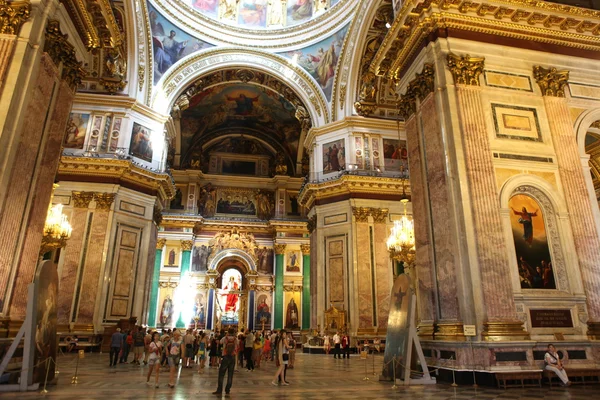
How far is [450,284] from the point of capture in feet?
23.1

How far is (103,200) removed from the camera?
14.6 m

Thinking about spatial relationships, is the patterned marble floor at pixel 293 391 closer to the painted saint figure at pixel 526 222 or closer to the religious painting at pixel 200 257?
the painted saint figure at pixel 526 222

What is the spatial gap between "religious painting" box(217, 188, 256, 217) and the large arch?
9277 mm

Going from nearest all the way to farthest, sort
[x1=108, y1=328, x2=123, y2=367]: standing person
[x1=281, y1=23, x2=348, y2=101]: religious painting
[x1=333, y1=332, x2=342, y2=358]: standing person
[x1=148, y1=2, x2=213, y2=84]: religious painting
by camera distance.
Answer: [x1=108, y1=328, x2=123, y2=367]: standing person
[x1=333, y1=332, x2=342, y2=358]: standing person
[x1=148, y1=2, x2=213, y2=84]: religious painting
[x1=281, y1=23, x2=348, y2=101]: religious painting

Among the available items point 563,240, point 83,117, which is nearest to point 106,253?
point 83,117

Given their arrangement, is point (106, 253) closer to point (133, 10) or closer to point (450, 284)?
point (133, 10)

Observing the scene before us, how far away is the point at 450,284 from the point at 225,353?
3.84 m

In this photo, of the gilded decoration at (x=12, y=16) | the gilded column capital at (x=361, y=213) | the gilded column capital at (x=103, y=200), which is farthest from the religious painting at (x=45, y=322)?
the gilded column capital at (x=361, y=213)

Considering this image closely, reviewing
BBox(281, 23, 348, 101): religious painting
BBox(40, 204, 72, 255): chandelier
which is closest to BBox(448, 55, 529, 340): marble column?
BBox(40, 204, 72, 255): chandelier

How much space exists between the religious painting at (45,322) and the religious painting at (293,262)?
18.6 m

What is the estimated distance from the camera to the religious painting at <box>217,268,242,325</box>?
2414cm

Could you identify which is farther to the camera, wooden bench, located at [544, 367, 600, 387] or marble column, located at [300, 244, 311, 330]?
marble column, located at [300, 244, 311, 330]

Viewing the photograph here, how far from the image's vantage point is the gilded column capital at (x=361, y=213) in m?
16.1

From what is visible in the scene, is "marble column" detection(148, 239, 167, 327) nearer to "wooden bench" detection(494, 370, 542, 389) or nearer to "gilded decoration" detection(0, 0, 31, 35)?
"gilded decoration" detection(0, 0, 31, 35)
